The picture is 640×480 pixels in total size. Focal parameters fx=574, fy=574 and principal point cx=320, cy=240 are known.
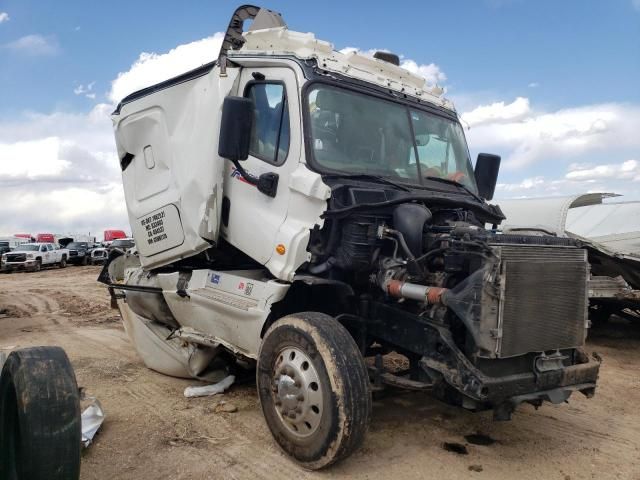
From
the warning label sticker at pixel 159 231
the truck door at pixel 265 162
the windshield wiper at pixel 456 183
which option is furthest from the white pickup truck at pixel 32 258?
the windshield wiper at pixel 456 183

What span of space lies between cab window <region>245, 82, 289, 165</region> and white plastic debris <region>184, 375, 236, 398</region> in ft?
8.28

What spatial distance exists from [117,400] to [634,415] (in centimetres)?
523

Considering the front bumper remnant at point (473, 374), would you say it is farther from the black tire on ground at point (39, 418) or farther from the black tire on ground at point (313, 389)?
the black tire on ground at point (39, 418)

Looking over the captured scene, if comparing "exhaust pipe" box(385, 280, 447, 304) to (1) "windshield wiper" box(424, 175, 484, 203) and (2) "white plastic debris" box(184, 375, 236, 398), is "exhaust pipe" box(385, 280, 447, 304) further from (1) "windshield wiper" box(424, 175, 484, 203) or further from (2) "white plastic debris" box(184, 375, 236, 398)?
(2) "white plastic debris" box(184, 375, 236, 398)

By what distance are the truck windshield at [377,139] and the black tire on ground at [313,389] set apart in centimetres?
138

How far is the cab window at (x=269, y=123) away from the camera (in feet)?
16.1

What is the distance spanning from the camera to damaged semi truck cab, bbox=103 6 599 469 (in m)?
3.94

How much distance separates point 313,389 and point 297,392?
0.16m

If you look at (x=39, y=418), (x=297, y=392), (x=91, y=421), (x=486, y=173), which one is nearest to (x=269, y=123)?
(x=297, y=392)

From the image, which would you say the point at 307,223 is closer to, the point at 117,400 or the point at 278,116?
the point at 278,116

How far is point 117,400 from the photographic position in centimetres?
581

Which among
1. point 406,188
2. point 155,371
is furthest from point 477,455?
point 155,371

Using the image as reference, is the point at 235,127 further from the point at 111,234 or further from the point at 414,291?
the point at 111,234

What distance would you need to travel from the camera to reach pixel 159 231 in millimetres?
6062
